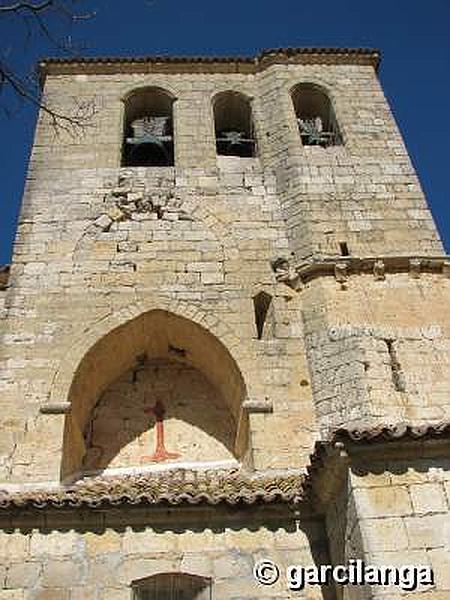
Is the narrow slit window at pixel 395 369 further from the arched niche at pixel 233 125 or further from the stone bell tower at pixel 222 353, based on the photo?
the arched niche at pixel 233 125

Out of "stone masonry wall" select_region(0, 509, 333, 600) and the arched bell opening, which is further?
the arched bell opening

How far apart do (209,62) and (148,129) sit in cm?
195

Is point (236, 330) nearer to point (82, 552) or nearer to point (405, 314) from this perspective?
point (405, 314)

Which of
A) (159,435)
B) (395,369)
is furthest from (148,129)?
(395,369)

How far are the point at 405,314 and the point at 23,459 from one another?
4190mm

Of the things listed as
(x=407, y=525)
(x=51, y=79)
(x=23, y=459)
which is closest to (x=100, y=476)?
(x=23, y=459)

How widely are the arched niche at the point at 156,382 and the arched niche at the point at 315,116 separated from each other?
4301mm

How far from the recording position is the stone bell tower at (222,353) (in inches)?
228

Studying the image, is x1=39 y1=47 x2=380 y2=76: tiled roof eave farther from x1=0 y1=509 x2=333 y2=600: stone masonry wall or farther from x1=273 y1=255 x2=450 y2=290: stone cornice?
x1=0 y1=509 x2=333 y2=600: stone masonry wall

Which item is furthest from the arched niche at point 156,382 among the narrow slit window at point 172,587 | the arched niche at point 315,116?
the arched niche at point 315,116

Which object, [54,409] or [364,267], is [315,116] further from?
[54,409]

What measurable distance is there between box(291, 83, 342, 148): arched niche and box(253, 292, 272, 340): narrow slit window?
141 inches

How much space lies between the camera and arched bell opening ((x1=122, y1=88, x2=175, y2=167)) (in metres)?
11.2

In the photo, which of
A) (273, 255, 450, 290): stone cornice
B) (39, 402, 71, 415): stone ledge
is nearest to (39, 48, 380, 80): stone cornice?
(273, 255, 450, 290): stone cornice
